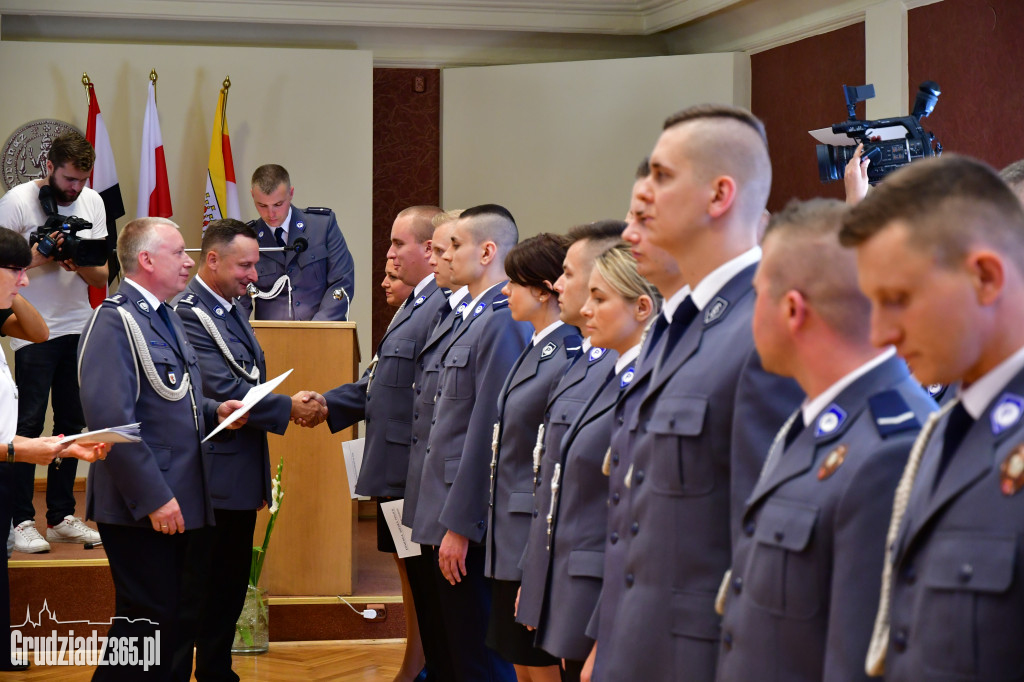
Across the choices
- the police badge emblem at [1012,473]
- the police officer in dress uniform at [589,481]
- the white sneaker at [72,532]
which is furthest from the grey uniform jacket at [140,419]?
the police badge emblem at [1012,473]

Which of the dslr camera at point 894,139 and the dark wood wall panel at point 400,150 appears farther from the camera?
the dark wood wall panel at point 400,150

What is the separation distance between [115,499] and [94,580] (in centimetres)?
138

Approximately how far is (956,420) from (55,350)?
13.7ft

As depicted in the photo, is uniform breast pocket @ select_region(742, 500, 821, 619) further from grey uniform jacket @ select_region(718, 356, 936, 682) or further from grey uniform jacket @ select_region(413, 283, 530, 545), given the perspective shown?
grey uniform jacket @ select_region(413, 283, 530, 545)

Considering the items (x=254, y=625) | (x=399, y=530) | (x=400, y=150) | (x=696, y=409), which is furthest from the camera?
(x=400, y=150)

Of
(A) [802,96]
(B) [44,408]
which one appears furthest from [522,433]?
(A) [802,96]

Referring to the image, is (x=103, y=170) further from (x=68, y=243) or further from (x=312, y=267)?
(x=68, y=243)

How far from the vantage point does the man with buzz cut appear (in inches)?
115

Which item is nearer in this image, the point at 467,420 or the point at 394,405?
the point at 467,420

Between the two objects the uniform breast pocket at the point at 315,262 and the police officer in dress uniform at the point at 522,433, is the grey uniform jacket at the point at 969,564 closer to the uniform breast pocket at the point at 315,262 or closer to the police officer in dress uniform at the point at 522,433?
the police officer in dress uniform at the point at 522,433

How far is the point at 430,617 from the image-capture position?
3.54 meters

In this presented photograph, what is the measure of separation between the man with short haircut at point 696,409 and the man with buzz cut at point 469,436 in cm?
120

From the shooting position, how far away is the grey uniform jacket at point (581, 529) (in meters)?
2.05

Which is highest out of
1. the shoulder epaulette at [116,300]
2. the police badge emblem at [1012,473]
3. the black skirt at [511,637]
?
the shoulder epaulette at [116,300]
